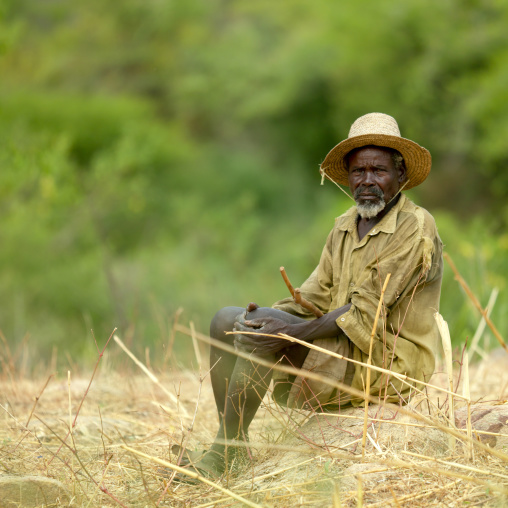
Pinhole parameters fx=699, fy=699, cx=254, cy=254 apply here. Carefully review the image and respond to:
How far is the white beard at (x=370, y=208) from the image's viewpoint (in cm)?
272

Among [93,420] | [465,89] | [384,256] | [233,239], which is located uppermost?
[465,89]

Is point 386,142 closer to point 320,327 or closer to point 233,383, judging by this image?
point 320,327

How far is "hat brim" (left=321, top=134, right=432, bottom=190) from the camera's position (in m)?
2.70

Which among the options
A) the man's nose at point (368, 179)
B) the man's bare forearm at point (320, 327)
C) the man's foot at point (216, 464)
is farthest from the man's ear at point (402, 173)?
the man's foot at point (216, 464)

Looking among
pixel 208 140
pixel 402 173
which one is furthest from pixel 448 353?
pixel 208 140

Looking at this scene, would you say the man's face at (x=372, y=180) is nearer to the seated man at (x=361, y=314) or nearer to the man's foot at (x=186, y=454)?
the seated man at (x=361, y=314)

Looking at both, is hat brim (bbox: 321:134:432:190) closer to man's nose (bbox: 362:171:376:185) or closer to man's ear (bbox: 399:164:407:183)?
man's ear (bbox: 399:164:407:183)

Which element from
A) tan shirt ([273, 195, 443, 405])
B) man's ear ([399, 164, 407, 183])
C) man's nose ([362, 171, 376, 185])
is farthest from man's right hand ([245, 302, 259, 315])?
man's ear ([399, 164, 407, 183])

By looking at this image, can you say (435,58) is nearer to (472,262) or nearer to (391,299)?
(472,262)

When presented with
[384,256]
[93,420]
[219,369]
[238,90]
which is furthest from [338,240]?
[238,90]

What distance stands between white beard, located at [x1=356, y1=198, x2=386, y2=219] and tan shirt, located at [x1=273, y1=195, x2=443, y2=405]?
0.14 ft

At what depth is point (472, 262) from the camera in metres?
5.46

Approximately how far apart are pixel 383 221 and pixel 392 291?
306 mm

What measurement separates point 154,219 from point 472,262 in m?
13.9
